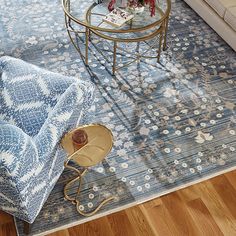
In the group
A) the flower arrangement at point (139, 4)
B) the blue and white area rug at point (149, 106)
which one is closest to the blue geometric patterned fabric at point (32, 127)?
the blue and white area rug at point (149, 106)

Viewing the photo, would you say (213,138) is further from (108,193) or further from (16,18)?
(16,18)

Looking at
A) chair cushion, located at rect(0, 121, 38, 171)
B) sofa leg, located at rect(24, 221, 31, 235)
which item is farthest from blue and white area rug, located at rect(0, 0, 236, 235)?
chair cushion, located at rect(0, 121, 38, 171)

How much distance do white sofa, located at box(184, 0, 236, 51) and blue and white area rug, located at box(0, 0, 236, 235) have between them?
0.08m

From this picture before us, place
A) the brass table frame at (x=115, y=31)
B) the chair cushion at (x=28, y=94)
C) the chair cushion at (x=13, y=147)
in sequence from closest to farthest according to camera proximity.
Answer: the chair cushion at (x=13, y=147) < the chair cushion at (x=28, y=94) < the brass table frame at (x=115, y=31)

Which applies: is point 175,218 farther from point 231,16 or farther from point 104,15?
point 231,16

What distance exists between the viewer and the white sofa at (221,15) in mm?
3314

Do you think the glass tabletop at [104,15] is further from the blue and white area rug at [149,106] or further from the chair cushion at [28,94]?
the chair cushion at [28,94]

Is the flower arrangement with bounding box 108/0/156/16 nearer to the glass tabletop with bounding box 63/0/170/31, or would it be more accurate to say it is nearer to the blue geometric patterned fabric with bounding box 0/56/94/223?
the glass tabletop with bounding box 63/0/170/31

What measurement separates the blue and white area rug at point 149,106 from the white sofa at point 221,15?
3.0 inches

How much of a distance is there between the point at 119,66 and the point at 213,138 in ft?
3.00

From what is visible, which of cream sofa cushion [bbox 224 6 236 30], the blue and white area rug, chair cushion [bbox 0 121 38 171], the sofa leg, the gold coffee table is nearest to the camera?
chair cushion [bbox 0 121 38 171]

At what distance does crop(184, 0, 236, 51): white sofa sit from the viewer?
3.31 m

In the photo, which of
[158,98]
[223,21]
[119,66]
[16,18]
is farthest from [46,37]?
[223,21]

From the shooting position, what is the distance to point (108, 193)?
8.19 feet
